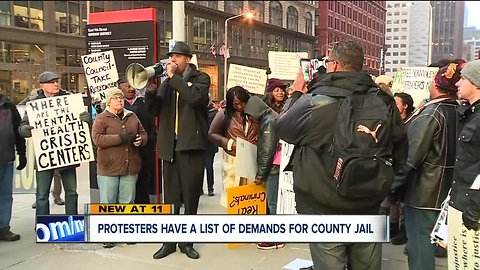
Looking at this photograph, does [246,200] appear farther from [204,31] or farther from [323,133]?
[204,31]

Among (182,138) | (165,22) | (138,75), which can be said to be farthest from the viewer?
(165,22)

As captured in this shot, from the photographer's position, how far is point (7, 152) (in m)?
5.10

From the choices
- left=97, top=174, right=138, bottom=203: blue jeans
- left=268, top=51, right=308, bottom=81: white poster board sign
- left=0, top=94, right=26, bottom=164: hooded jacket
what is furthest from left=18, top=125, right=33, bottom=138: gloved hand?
left=268, top=51, right=308, bottom=81: white poster board sign

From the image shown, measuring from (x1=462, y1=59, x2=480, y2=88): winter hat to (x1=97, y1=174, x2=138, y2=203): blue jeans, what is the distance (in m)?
3.64

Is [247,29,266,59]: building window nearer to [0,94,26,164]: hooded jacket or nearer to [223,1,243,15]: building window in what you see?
[223,1,243,15]: building window

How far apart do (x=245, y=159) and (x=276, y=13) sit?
32.7 meters

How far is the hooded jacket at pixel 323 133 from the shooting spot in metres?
2.46

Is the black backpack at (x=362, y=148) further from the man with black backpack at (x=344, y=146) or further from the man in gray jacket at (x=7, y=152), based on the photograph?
the man in gray jacket at (x=7, y=152)

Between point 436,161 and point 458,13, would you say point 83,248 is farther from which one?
point 458,13

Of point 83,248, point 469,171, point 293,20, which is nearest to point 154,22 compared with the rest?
point 83,248

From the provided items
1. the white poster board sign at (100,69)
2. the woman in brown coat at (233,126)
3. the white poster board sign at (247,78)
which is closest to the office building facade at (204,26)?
the white poster board sign at (247,78)

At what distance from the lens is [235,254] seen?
4.65m

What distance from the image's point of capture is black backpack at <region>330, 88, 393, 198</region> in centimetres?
235

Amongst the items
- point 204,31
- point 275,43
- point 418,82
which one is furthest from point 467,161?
point 204,31
